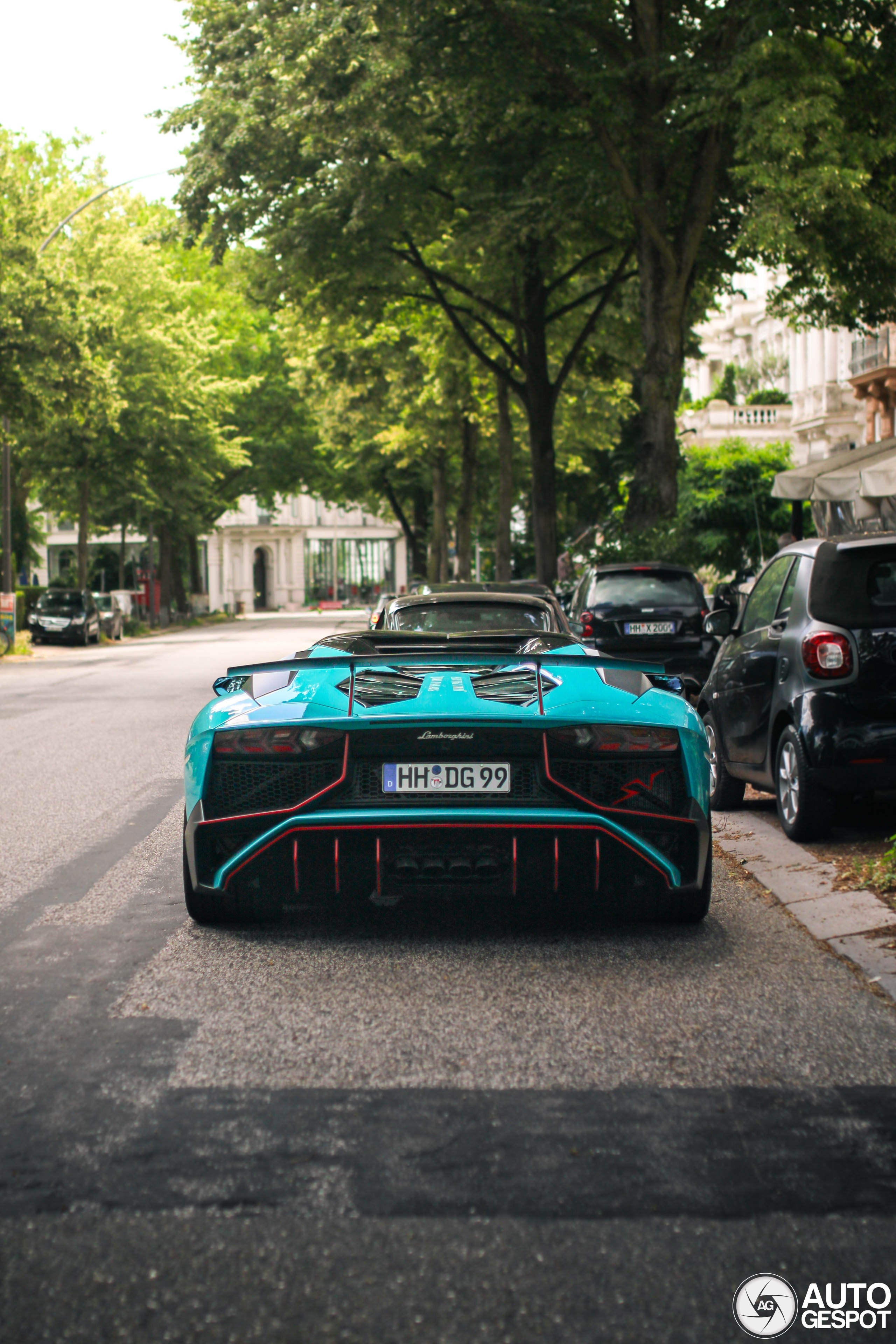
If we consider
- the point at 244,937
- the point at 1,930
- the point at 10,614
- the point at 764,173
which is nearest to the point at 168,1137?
the point at 244,937

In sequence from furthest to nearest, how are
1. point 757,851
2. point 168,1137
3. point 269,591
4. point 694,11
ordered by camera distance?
point 269,591 → point 694,11 → point 757,851 → point 168,1137

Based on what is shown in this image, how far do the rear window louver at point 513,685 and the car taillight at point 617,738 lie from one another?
19 cm

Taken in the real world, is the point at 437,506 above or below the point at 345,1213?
above

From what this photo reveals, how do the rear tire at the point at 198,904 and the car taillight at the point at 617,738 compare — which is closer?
the car taillight at the point at 617,738

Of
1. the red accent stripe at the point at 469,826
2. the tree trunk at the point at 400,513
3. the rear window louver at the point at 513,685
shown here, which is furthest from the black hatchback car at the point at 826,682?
the tree trunk at the point at 400,513

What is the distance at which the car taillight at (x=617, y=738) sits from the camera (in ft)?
16.7

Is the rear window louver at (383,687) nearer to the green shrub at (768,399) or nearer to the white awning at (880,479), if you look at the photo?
the white awning at (880,479)

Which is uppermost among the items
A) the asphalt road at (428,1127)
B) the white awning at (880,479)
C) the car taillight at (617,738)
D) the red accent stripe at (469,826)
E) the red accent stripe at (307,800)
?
the white awning at (880,479)

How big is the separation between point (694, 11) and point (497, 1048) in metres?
20.0

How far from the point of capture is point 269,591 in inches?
4094

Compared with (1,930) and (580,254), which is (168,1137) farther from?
(580,254)

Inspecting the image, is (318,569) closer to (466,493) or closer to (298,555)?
(298,555)

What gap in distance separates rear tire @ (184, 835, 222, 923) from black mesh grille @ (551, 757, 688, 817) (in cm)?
139

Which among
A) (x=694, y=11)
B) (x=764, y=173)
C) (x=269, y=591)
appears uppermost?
(x=694, y=11)
